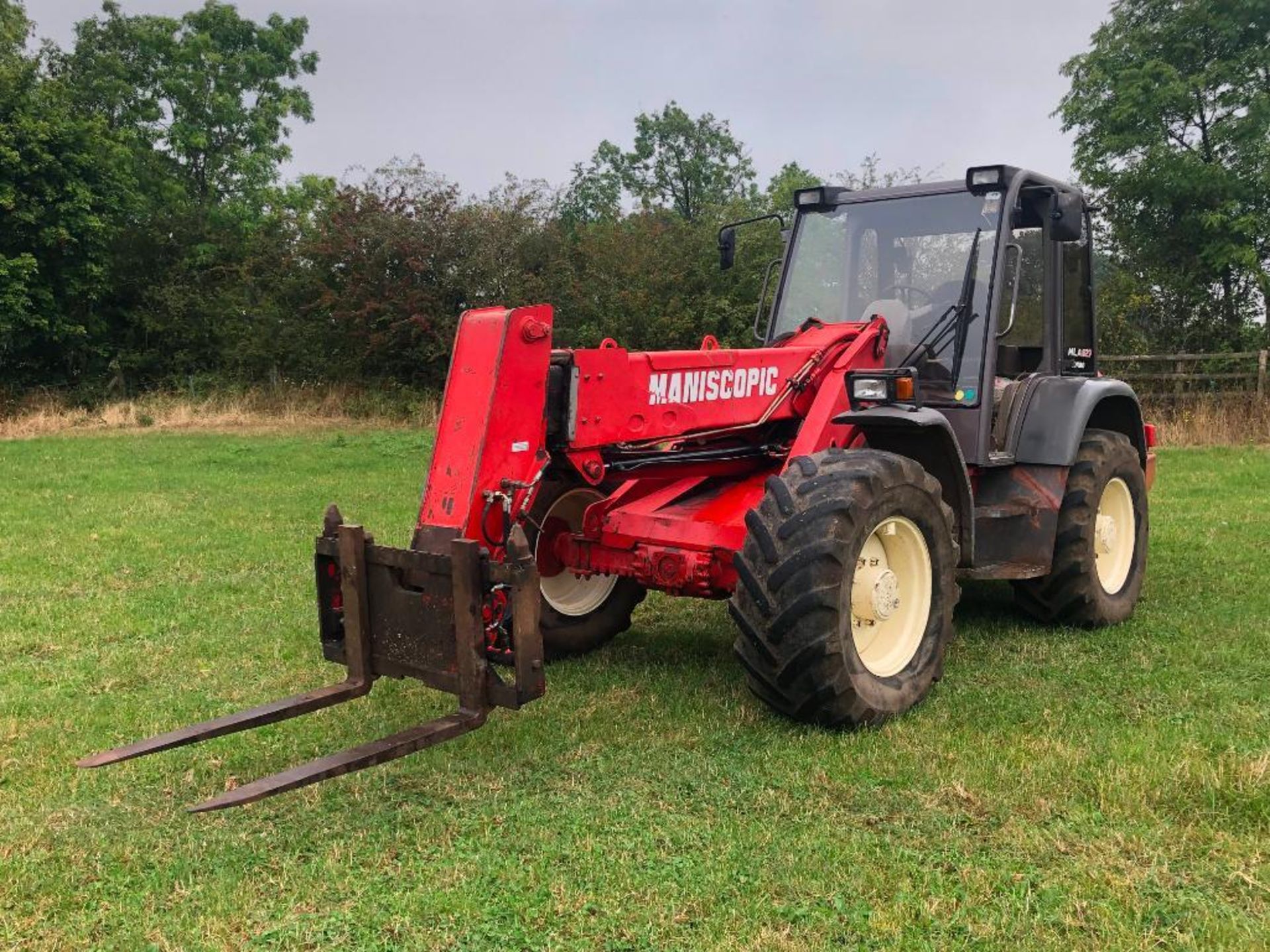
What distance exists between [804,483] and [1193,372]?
15.7 m

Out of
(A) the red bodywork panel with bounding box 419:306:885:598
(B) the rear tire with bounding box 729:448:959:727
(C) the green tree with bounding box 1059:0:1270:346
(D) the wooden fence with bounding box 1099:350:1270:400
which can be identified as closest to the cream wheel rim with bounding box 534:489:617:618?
(A) the red bodywork panel with bounding box 419:306:885:598

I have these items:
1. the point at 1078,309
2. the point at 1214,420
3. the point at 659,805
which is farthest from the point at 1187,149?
the point at 659,805

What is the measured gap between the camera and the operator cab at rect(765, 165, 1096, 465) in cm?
543

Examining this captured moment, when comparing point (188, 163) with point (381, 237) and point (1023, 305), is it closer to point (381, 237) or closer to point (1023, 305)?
point (381, 237)

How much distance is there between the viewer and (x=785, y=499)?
4.26 m

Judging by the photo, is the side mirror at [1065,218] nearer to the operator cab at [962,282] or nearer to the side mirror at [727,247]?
the operator cab at [962,282]

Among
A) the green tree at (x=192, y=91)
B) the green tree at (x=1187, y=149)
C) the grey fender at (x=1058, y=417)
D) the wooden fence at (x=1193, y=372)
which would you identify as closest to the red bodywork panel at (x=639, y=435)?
the grey fender at (x=1058, y=417)

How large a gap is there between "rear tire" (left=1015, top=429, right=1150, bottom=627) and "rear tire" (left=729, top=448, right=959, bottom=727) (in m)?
1.46

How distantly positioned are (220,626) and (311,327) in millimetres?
18027

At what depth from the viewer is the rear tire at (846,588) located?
4.10 metres

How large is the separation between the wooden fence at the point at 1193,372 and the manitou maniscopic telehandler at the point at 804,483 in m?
11.6

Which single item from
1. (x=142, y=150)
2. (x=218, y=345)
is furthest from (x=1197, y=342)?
(x=142, y=150)

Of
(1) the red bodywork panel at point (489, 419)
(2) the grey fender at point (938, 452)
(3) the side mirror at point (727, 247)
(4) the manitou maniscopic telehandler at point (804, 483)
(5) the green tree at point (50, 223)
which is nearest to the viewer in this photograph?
(4) the manitou maniscopic telehandler at point (804, 483)

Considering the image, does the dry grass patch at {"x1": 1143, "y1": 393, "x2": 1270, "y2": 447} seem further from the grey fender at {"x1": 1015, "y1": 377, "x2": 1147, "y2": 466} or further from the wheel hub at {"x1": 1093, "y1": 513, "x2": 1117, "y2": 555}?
the grey fender at {"x1": 1015, "y1": 377, "x2": 1147, "y2": 466}
